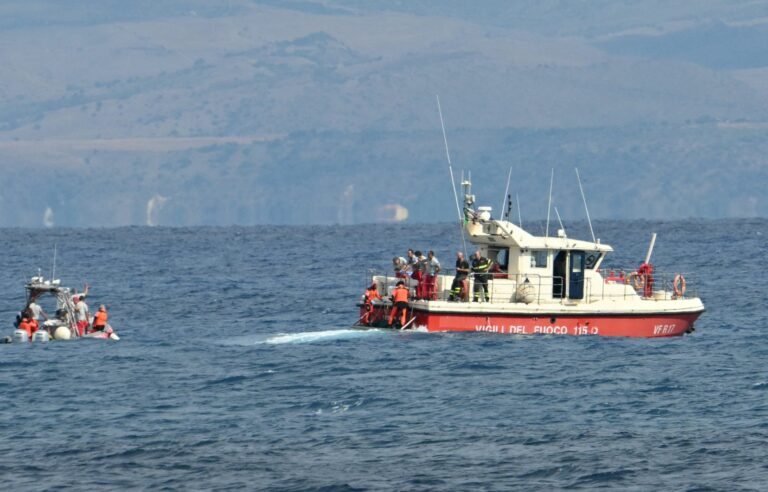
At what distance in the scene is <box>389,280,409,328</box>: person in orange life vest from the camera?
4778 cm

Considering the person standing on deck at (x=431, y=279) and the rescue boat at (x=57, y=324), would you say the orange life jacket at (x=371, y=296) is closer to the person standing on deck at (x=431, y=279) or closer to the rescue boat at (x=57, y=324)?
the person standing on deck at (x=431, y=279)

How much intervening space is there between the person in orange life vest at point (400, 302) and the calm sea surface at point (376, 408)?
576mm

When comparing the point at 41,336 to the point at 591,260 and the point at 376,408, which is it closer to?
the point at 376,408

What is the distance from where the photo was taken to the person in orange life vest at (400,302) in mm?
47781

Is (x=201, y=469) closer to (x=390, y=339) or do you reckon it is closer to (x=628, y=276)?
(x=390, y=339)

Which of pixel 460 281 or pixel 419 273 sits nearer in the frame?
pixel 460 281

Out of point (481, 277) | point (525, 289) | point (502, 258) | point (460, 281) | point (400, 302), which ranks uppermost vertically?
point (502, 258)

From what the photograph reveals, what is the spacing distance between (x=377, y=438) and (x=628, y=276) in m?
17.4

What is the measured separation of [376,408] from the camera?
37.9m

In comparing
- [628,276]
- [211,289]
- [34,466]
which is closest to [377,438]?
[34,466]

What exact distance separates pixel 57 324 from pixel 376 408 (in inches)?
624

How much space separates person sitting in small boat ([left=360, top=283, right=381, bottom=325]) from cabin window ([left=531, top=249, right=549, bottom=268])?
4.73 metres

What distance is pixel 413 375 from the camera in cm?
4197

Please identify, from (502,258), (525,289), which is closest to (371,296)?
(502,258)
